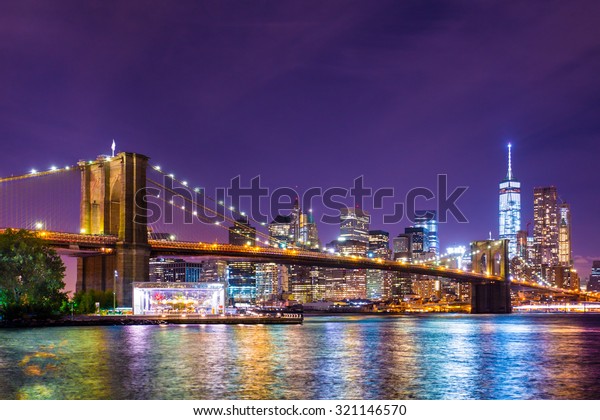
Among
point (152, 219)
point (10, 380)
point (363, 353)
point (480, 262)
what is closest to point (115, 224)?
point (152, 219)

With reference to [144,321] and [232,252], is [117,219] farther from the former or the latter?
[144,321]

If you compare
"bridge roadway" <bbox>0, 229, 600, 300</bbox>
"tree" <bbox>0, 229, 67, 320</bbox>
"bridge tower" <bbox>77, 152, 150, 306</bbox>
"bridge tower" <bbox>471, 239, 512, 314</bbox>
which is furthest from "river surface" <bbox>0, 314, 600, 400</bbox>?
"bridge tower" <bbox>471, 239, 512, 314</bbox>

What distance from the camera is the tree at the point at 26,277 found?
216 ft

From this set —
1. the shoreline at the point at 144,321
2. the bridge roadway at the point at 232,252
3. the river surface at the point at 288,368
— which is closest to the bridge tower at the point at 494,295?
the bridge roadway at the point at 232,252

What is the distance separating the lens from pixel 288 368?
3588 centimetres

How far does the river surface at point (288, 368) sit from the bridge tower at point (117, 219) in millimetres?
24726

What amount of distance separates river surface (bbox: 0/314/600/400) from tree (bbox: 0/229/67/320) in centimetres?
1246

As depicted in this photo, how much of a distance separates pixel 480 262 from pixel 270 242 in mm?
47812

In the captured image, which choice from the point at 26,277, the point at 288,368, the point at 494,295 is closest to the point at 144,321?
the point at 26,277

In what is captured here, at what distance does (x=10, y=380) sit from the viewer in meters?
31.2

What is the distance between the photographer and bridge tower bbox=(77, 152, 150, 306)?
79875mm

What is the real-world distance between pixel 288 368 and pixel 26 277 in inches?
1499

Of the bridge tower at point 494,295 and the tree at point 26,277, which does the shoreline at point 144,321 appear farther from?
the bridge tower at point 494,295
